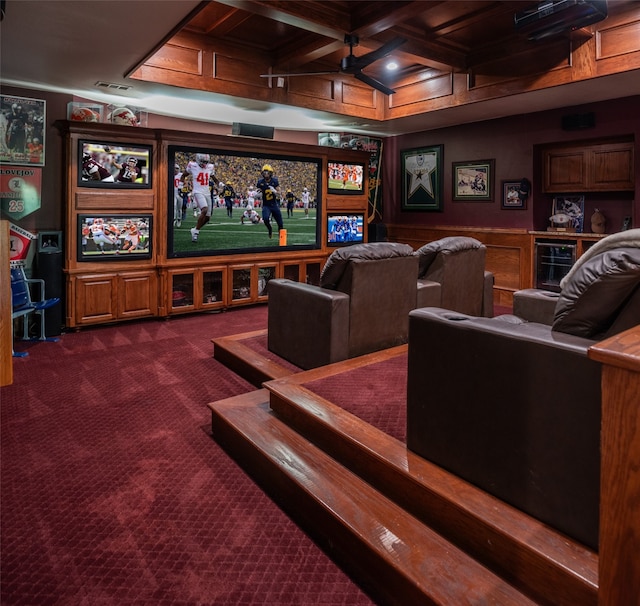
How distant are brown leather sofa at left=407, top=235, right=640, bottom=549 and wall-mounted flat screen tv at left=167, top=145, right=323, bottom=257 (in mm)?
4525

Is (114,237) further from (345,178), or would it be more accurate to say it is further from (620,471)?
(620,471)

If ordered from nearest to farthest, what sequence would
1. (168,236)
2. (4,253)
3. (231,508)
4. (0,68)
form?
(231,508) → (4,253) → (0,68) → (168,236)

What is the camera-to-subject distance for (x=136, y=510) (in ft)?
7.10

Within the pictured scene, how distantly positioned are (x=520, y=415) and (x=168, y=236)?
16.0ft

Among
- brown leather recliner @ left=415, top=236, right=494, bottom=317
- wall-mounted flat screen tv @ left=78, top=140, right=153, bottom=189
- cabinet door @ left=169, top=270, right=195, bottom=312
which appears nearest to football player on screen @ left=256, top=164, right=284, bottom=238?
cabinet door @ left=169, top=270, right=195, bottom=312

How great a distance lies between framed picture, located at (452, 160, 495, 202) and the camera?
6879mm

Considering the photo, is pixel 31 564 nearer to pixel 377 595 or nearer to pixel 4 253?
pixel 377 595

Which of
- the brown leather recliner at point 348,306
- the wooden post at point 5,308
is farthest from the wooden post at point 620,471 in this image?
the wooden post at point 5,308

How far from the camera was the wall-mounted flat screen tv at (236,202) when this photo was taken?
5816 mm

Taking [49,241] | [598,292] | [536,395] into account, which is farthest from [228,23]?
[536,395]

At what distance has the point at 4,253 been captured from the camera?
3.11 m

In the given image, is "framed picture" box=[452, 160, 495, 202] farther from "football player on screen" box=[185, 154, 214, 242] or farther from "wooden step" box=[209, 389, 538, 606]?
"wooden step" box=[209, 389, 538, 606]

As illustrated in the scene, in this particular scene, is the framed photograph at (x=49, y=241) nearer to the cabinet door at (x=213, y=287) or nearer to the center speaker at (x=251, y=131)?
the cabinet door at (x=213, y=287)

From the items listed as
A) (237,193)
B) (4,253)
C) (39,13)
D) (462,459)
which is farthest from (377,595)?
(237,193)
